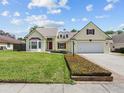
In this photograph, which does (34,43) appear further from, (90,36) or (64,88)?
(64,88)

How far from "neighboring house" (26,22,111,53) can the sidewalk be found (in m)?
33.0

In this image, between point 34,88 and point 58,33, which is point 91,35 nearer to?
point 58,33

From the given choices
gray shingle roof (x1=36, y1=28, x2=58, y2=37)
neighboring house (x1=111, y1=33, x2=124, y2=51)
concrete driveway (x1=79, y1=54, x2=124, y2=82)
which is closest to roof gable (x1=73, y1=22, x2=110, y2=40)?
gray shingle roof (x1=36, y1=28, x2=58, y2=37)

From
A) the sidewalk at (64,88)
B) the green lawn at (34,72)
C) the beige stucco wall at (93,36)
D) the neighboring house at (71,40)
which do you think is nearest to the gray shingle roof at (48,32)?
the neighboring house at (71,40)

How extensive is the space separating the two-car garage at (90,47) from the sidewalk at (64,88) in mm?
32980

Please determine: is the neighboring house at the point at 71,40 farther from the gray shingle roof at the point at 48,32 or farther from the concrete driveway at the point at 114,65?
the concrete driveway at the point at 114,65

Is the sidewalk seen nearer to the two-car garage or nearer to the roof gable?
the two-car garage

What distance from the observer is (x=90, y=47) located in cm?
4303

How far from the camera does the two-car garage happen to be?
140 feet

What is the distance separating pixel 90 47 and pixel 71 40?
400 centimetres

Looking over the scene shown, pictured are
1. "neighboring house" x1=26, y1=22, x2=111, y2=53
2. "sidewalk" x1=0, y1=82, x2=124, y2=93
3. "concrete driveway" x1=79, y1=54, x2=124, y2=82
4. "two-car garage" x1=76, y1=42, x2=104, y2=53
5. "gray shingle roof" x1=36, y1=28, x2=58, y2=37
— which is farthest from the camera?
"gray shingle roof" x1=36, y1=28, x2=58, y2=37

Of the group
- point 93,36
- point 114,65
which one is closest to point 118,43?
point 93,36

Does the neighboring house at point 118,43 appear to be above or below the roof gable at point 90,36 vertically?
below

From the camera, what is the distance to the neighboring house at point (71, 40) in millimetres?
43000
